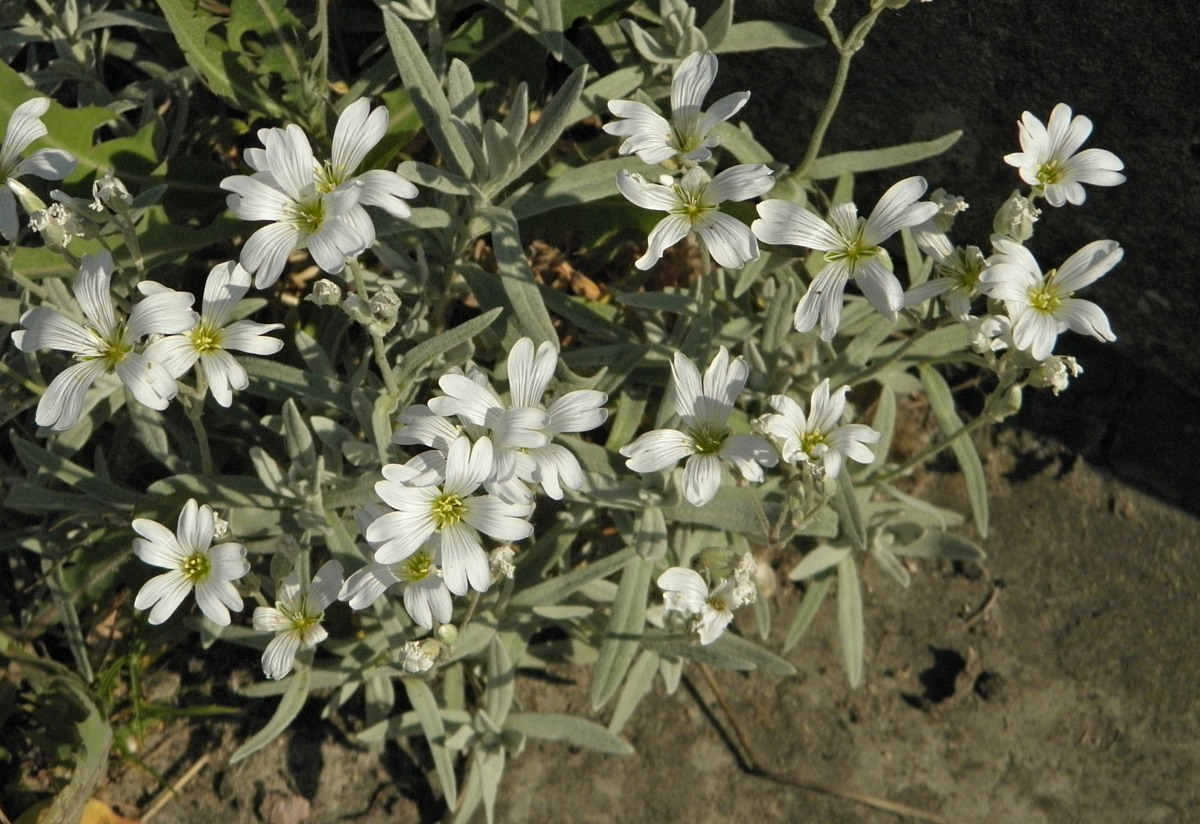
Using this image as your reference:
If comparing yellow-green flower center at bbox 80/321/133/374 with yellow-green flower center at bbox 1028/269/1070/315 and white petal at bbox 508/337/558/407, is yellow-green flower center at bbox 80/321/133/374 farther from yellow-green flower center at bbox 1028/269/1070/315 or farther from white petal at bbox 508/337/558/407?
yellow-green flower center at bbox 1028/269/1070/315

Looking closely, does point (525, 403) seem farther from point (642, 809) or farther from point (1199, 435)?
point (1199, 435)

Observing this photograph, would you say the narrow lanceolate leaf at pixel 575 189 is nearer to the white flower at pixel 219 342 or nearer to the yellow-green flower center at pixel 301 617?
the white flower at pixel 219 342

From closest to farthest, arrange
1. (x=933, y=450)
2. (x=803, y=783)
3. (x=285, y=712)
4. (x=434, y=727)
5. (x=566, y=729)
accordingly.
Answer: (x=933, y=450) < (x=285, y=712) < (x=434, y=727) < (x=566, y=729) < (x=803, y=783)

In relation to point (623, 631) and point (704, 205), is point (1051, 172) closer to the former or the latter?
point (704, 205)

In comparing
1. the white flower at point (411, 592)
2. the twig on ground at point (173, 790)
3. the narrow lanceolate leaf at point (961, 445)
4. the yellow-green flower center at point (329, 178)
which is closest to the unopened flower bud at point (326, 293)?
the yellow-green flower center at point (329, 178)

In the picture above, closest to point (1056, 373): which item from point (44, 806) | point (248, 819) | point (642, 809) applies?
point (642, 809)

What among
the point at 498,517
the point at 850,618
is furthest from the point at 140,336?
the point at 850,618
